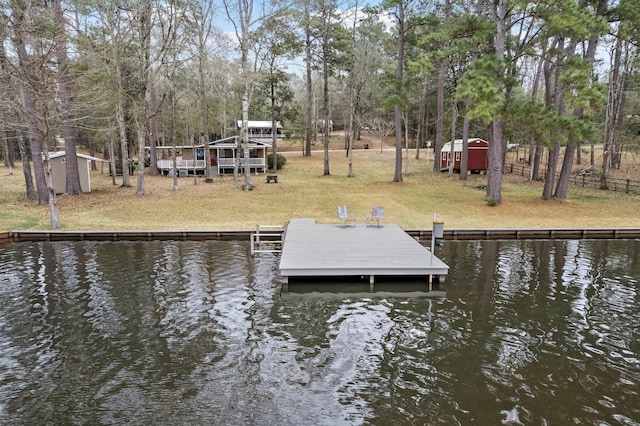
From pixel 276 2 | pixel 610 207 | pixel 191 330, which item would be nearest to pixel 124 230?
pixel 191 330

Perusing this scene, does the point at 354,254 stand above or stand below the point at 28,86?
below

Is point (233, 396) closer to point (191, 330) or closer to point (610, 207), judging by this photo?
point (191, 330)

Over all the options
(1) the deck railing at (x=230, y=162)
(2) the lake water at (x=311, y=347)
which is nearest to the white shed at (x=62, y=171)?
(1) the deck railing at (x=230, y=162)

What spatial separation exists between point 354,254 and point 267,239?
4.42 m

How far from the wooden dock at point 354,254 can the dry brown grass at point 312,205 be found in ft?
8.77

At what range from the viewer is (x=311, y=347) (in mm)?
6953

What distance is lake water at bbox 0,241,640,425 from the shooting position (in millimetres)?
5391

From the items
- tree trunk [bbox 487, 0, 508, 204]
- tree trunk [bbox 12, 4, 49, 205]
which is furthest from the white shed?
tree trunk [bbox 487, 0, 508, 204]

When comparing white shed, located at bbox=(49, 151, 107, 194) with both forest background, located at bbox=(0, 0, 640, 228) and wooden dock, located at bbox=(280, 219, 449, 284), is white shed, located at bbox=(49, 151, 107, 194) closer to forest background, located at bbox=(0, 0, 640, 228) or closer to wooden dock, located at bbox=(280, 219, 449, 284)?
forest background, located at bbox=(0, 0, 640, 228)

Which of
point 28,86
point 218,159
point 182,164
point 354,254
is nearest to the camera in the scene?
point 354,254

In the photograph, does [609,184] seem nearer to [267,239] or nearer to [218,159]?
[267,239]

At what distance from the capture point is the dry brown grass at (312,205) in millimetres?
16234

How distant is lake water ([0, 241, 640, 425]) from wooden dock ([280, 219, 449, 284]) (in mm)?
407

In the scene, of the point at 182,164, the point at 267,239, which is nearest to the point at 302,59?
the point at 182,164
